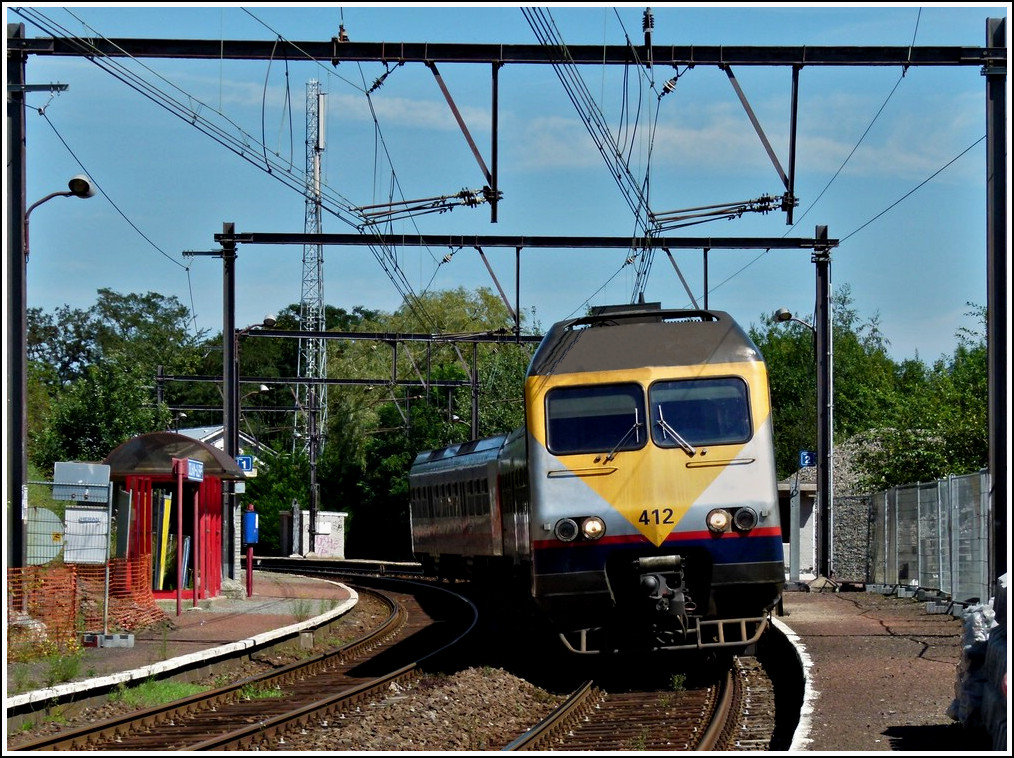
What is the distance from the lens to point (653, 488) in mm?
12508

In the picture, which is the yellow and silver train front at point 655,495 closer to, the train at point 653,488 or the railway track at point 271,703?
the train at point 653,488

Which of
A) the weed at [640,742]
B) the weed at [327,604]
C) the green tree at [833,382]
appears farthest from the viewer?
the green tree at [833,382]

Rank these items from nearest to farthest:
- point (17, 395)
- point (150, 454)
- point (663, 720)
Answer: point (663, 720) < point (17, 395) < point (150, 454)

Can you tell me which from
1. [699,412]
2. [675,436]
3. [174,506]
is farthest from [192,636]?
[699,412]

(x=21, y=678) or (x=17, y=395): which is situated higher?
(x=17, y=395)

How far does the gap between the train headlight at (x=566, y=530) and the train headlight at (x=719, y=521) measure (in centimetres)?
123

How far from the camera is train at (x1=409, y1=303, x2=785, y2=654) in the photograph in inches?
488

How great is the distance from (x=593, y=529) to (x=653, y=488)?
2.22ft

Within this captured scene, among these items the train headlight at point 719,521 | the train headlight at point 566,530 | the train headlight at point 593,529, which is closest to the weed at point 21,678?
the train headlight at point 566,530

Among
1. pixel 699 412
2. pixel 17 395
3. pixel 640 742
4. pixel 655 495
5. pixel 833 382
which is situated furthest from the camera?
pixel 833 382

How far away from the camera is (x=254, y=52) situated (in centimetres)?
1523

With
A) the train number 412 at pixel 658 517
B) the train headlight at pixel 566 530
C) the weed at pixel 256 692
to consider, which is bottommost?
the weed at pixel 256 692

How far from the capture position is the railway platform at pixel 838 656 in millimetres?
9297

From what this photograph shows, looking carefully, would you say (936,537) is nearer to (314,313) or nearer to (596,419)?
(596,419)
